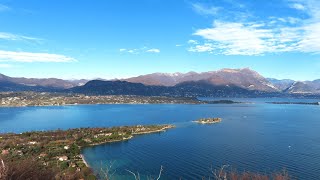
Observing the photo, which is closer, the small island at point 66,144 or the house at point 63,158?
the small island at point 66,144

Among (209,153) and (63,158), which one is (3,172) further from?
(209,153)

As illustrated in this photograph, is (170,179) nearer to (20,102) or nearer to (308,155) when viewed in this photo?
(308,155)

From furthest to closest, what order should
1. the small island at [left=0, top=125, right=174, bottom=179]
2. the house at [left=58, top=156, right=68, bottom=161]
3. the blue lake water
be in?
the house at [left=58, top=156, right=68, bottom=161] → the blue lake water → the small island at [left=0, top=125, right=174, bottom=179]

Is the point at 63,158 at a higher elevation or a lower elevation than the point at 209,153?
higher

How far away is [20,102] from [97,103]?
3593 cm

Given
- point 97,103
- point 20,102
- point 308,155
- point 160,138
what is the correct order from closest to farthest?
point 308,155
point 160,138
point 20,102
point 97,103

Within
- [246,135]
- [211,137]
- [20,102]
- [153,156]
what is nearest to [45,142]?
[153,156]

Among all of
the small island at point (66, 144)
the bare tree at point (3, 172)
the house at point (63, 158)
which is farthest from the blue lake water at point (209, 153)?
the bare tree at point (3, 172)

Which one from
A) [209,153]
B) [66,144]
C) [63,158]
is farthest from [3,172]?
[66,144]

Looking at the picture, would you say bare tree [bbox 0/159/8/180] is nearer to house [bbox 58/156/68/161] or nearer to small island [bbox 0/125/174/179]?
small island [bbox 0/125/174/179]

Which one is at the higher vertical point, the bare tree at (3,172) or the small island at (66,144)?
the bare tree at (3,172)

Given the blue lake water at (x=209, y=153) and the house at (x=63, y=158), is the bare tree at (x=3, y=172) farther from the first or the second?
the house at (x=63, y=158)

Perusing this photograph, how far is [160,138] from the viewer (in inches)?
2229

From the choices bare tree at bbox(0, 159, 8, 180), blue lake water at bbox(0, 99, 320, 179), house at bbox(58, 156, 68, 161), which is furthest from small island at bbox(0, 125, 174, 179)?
bare tree at bbox(0, 159, 8, 180)
